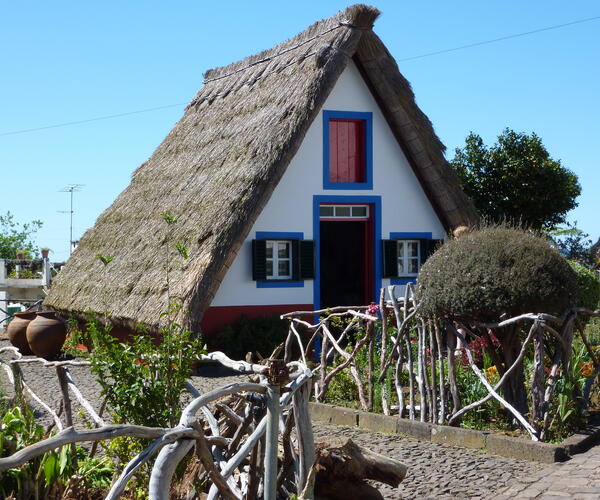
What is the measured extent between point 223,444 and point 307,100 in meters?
9.33

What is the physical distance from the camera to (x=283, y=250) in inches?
555

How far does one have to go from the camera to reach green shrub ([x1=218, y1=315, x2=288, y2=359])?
509 inches

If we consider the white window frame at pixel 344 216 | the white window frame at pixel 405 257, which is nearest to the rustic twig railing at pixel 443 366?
the white window frame at pixel 344 216

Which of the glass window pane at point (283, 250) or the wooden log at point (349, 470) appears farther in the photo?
the glass window pane at point (283, 250)

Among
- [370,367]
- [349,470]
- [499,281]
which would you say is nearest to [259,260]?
[370,367]

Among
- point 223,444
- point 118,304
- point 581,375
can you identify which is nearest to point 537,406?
point 581,375

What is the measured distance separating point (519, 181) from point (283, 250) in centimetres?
760

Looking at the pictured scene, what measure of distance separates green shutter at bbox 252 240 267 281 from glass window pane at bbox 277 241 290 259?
1.46 ft

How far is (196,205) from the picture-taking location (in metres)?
13.7

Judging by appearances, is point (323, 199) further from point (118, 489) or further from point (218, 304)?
point (118, 489)

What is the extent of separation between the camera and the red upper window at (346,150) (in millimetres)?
14516

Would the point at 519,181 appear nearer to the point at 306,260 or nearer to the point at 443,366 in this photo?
the point at 306,260

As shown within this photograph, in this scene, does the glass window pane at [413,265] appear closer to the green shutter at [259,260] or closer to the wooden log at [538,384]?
the green shutter at [259,260]

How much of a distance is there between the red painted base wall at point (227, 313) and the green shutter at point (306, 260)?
0.55 metres
